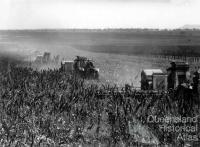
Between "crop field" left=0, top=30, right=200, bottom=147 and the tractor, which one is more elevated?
the tractor

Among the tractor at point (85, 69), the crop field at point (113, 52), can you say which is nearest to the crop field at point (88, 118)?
the crop field at point (113, 52)

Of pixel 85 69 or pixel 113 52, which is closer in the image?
pixel 85 69

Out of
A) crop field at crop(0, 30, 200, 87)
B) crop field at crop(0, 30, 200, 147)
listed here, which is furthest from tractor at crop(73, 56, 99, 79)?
crop field at crop(0, 30, 200, 147)

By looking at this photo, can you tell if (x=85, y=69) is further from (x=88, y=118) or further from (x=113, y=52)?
(x=113, y=52)

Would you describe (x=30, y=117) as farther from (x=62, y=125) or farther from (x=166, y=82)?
(x=166, y=82)

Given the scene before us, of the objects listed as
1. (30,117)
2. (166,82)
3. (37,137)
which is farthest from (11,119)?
(166,82)

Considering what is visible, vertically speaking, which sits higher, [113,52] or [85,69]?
[113,52]

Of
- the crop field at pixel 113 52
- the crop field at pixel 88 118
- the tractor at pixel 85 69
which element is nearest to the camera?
the crop field at pixel 88 118

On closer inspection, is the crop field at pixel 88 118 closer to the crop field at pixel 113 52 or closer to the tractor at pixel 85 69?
the crop field at pixel 113 52

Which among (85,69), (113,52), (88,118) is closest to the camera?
(88,118)

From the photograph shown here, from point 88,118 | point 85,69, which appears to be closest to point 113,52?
point 85,69

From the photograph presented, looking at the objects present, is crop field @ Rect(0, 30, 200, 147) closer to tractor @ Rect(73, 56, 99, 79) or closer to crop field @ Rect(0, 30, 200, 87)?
crop field @ Rect(0, 30, 200, 87)
